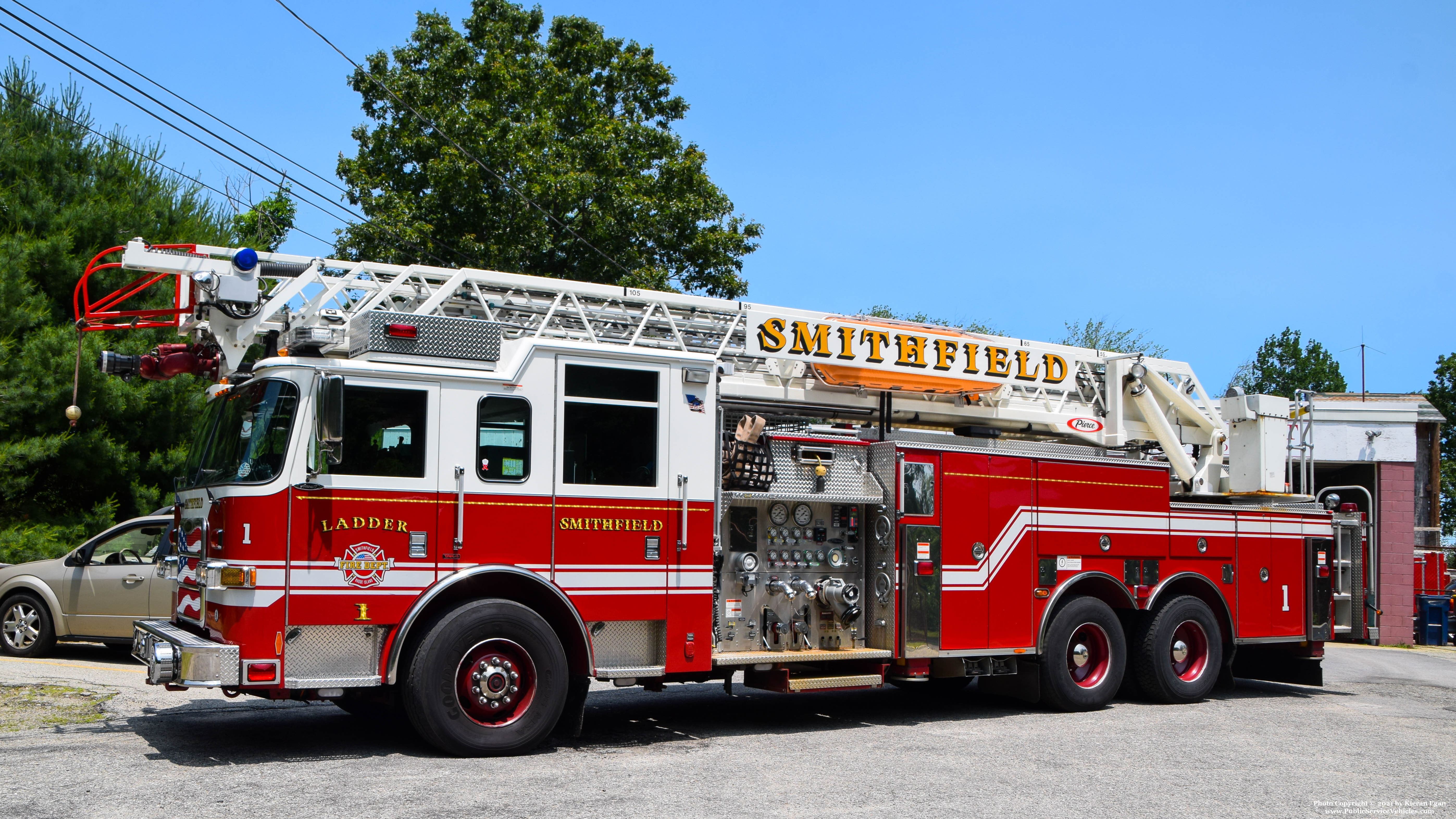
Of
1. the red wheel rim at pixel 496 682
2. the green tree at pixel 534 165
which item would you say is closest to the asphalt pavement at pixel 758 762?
the red wheel rim at pixel 496 682

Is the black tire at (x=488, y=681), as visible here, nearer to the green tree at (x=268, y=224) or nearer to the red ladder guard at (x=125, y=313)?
the red ladder guard at (x=125, y=313)

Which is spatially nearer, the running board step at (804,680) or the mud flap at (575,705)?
the mud flap at (575,705)

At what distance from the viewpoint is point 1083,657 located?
11.7 metres

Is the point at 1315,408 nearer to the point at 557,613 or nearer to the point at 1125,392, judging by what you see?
the point at 1125,392

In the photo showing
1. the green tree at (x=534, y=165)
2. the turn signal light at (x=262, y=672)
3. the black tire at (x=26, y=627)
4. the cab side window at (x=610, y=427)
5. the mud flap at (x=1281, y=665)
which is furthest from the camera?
the green tree at (x=534, y=165)

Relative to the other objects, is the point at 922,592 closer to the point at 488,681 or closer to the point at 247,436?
the point at 488,681

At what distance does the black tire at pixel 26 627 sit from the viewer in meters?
13.8

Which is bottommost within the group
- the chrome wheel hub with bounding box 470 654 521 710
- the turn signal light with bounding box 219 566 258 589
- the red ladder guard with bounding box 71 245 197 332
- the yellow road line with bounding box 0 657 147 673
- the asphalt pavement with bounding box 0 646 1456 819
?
the yellow road line with bounding box 0 657 147 673

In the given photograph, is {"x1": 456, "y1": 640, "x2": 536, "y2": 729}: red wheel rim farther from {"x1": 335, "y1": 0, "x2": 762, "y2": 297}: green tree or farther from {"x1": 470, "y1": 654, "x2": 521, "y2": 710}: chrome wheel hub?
{"x1": 335, "y1": 0, "x2": 762, "y2": 297}: green tree

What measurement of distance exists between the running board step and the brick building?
18.1 metres

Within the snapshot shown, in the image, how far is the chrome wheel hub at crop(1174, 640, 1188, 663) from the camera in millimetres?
12414

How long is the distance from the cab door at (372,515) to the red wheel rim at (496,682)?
61 cm

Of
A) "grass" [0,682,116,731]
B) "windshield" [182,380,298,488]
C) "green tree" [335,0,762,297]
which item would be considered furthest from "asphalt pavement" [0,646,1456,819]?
"green tree" [335,0,762,297]

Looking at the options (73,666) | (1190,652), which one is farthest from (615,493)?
(73,666)
